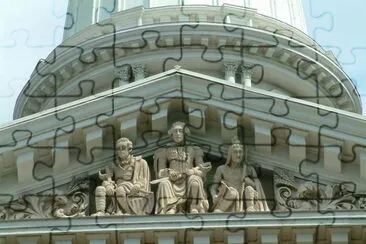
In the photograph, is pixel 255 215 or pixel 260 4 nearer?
pixel 255 215

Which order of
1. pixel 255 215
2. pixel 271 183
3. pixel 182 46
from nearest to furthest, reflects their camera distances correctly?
pixel 255 215 → pixel 271 183 → pixel 182 46

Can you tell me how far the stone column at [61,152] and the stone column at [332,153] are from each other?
4.10m

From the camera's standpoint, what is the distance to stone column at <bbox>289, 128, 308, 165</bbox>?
2222 cm

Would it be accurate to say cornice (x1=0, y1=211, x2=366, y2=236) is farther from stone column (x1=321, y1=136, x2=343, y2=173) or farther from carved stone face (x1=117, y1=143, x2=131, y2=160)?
carved stone face (x1=117, y1=143, x2=131, y2=160)

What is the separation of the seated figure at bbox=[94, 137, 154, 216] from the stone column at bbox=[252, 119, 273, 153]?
1.84 m

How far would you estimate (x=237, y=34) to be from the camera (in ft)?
118

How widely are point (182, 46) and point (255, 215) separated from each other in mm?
15254

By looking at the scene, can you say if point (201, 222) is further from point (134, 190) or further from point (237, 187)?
point (134, 190)

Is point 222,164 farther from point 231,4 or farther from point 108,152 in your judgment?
point 231,4

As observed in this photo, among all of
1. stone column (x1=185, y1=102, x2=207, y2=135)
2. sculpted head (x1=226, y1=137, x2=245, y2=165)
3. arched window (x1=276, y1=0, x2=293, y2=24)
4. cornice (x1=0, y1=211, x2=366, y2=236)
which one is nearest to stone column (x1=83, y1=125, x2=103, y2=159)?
stone column (x1=185, y1=102, x2=207, y2=135)

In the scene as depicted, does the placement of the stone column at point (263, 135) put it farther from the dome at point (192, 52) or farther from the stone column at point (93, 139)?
the dome at point (192, 52)

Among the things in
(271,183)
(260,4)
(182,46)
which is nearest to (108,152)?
(271,183)

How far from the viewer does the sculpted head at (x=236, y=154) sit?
72.3ft

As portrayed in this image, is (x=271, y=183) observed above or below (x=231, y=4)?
below
